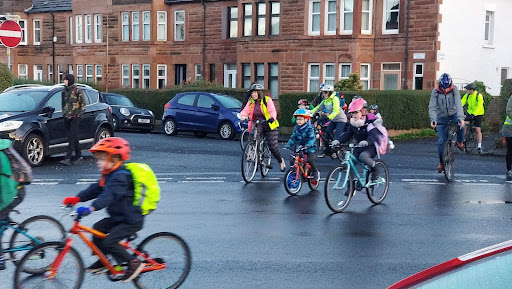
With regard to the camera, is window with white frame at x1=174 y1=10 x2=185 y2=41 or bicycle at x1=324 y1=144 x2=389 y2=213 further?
window with white frame at x1=174 y1=10 x2=185 y2=41

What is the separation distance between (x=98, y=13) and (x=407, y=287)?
1903 inches

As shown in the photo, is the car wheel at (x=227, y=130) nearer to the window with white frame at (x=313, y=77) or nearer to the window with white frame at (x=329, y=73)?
the window with white frame at (x=329, y=73)

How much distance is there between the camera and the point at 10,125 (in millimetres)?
17406

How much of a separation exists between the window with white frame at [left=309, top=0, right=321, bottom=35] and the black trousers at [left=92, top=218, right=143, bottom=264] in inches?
1267

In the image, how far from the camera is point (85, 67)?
51.5 meters

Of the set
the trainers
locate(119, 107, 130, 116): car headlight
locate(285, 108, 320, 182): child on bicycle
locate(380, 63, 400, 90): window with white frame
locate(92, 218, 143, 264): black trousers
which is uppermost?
locate(380, 63, 400, 90): window with white frame

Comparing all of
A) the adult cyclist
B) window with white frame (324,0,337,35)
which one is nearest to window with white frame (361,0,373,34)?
window with white frame (324,0,337,35)

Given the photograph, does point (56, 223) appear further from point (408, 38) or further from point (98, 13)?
point (98, 13)

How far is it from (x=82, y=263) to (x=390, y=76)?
30.7 metres

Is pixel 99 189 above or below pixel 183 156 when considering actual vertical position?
above

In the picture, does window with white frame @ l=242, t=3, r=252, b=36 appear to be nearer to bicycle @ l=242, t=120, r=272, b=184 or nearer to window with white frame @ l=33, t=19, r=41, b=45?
window with white frame @ l=33, t=19, r=41, b=45

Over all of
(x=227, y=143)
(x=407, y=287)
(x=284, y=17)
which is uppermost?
(x=284, y=17)

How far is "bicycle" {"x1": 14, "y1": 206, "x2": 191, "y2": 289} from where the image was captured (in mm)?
6660

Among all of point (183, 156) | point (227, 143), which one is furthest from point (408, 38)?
point (183, 156)
